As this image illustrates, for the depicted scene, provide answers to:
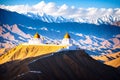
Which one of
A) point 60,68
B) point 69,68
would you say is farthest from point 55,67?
point 69,68

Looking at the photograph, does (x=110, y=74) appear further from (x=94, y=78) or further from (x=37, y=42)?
(x=37, y=42)

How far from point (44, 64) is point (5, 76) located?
12.6 metres

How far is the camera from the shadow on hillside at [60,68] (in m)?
96.0

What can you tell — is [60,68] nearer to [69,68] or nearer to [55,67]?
[55,67]

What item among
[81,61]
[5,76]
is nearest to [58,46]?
[81,61]

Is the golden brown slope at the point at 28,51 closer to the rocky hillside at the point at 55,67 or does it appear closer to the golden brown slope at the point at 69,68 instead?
the rocky hillside at the point at 55,67

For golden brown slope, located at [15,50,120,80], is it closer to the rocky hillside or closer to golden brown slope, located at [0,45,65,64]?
the rocky hillside

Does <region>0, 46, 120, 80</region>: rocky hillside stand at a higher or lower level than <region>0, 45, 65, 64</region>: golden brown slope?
lower

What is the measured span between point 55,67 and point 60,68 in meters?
2.24

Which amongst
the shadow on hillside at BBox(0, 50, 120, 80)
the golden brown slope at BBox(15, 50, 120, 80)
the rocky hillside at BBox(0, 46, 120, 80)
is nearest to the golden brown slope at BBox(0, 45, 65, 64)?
the rocky hillside at BBox(0, 46, 120, 80)

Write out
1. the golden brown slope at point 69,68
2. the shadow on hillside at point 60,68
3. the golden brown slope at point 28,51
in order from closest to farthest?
the shadow on hillside at point 60,68 < the golden brown slope at point 69,68 < the golden brown slope at point 28,51

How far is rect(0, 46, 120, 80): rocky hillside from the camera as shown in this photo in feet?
315

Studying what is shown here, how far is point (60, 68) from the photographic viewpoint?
107 m

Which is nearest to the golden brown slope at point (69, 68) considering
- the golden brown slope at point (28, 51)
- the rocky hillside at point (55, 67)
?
the rocky hillside at point (55, 67)
